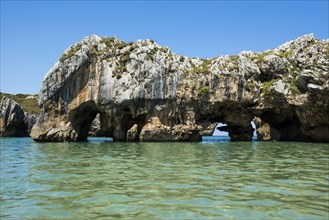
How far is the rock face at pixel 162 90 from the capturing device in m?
46.7

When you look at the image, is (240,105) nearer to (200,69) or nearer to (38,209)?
(200,69)

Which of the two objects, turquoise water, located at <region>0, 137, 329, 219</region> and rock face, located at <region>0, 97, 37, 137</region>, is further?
rock face, located at <region>0, 97, 37, 137</region>

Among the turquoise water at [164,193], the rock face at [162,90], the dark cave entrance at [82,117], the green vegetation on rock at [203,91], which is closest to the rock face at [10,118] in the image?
the dark cave entrance at [82,117]

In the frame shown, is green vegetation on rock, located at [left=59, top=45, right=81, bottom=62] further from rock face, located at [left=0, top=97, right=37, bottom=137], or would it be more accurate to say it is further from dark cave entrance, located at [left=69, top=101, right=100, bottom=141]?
rock face, located at [left=0, top=97, right=37, bottom=137]

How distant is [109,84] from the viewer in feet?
156

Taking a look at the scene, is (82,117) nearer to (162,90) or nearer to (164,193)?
(162,90)

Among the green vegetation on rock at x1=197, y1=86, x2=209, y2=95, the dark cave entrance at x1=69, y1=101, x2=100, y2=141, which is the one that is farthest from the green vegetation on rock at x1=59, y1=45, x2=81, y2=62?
the green vegetation on rock at x1=197, y1=86, x2=209, y2=95

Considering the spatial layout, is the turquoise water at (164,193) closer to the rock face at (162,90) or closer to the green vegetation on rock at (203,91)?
the rock face at (162,90)

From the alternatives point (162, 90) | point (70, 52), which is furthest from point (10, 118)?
point (162, 90)

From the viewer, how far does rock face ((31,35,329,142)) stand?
46719 millimetres

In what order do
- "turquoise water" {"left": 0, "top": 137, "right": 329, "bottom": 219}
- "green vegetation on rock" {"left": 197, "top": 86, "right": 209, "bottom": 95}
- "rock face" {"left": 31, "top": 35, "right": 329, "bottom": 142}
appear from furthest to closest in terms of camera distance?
"green vegetation on rock" {"left": 197, "top": 86, "right": 209, "bottom": 95} → "rock face" {"left": 31, "top": 35, "right": 329, "bottom": 142} → "turquoise water" {"left": 0, "top": 137, "right": 329, "bottom": 219}

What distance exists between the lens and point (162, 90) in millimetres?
47844

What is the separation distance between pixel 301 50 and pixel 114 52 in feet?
93.3

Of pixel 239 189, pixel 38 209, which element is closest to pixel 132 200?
pixel 38 209
